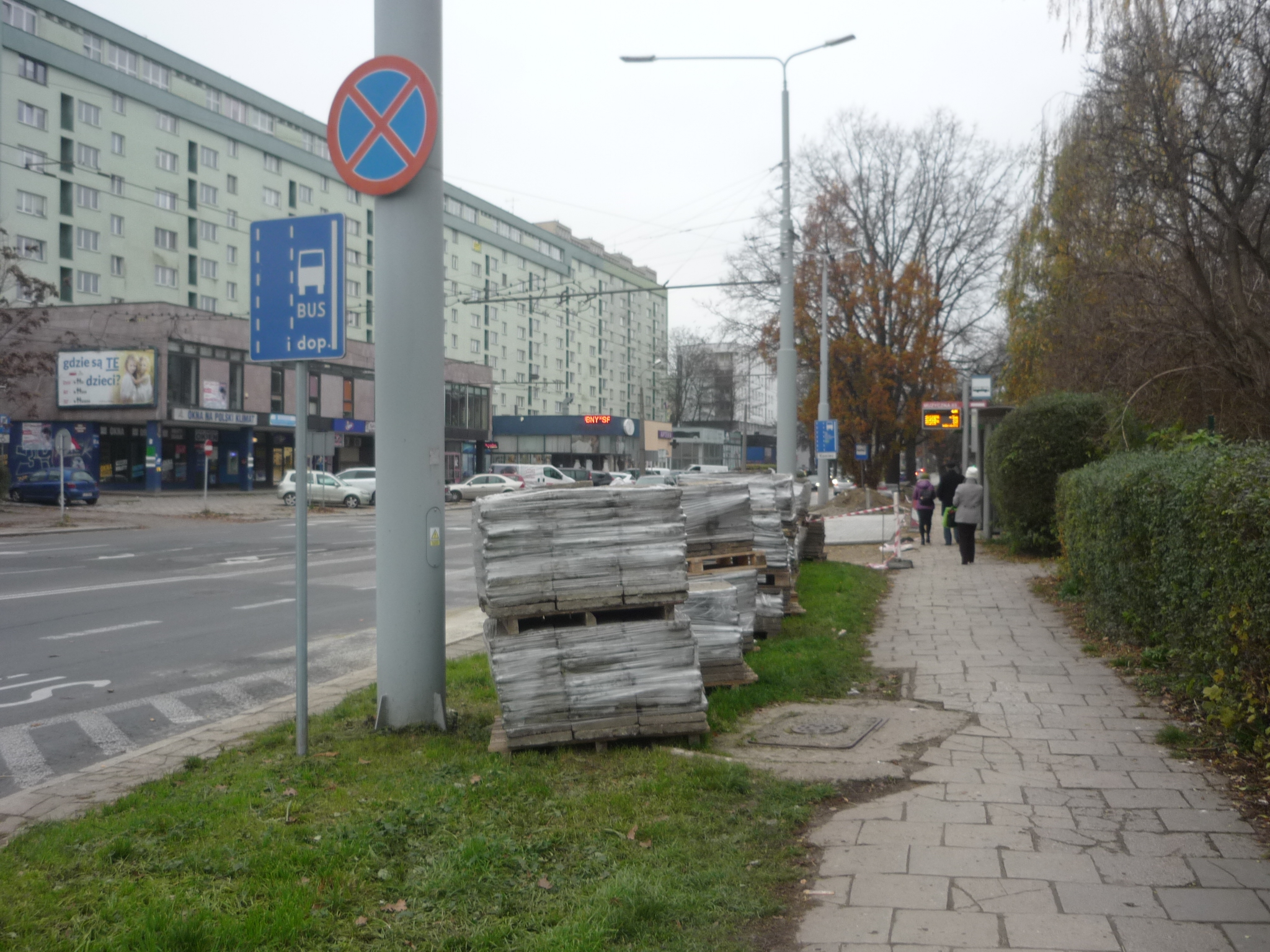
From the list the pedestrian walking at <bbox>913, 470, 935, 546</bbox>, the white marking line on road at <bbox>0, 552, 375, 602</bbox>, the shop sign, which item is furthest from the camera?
the shop sign

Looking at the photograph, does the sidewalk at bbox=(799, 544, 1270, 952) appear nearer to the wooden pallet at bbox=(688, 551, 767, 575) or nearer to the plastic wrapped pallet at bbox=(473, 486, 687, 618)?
the plastic wrapped pallet at bbox=(473, 486, 687, 618)

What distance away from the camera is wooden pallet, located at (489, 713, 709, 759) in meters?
5.50

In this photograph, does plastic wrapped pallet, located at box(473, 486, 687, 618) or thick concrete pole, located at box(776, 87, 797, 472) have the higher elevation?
thick concrete pole, located at box(776, 87, 797, 472)

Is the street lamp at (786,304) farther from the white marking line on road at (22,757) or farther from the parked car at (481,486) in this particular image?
the parked car at (481,486)

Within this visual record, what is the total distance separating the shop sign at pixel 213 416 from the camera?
4669cm

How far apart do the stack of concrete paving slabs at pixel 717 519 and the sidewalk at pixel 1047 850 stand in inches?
82.6

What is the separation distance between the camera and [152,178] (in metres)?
52.6

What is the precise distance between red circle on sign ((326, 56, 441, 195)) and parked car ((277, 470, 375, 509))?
3680 cm

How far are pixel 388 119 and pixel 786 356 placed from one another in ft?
44.3

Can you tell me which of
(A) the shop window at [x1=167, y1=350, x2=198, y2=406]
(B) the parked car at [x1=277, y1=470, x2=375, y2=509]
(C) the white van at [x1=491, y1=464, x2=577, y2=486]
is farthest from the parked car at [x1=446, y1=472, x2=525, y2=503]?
(A) the shop window at [x1=167, y1=350, x2=198, y2=406]

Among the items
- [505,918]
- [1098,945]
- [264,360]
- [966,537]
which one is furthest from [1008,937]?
[966,537]

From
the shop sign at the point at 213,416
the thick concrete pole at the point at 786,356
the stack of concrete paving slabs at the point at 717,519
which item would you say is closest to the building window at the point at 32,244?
the shop sign at the point at 213,416

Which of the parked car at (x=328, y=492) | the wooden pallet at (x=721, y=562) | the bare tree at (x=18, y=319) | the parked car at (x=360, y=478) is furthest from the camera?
the parked car at (x=360, y=478)

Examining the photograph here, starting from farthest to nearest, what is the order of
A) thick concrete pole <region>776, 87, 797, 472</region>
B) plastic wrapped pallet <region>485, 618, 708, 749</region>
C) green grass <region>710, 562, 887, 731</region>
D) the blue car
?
the blue car, thick concrete pole <region>776, 87, 797, 472</region>, green grass <region>710, 562, 887, 731</region>, plastic wrapped pallet <region>485, 618, 708, 749</region>
